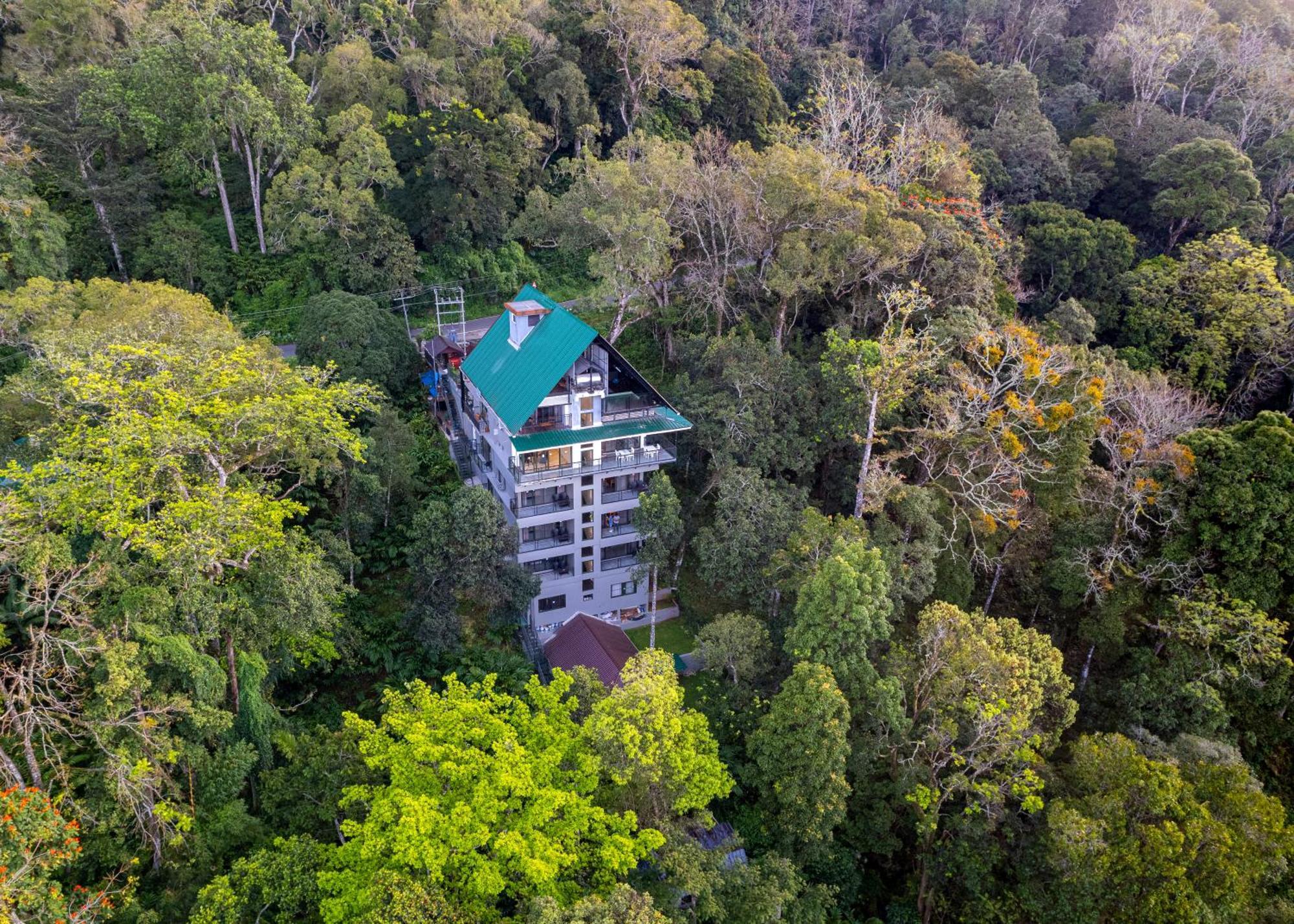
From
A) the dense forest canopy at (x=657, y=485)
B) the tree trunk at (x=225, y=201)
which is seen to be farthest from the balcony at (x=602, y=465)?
the tree trunk at (x=225, y=201)

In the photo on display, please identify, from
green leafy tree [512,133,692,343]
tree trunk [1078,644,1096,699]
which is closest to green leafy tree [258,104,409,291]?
green leafy tree [512,133,692,343]

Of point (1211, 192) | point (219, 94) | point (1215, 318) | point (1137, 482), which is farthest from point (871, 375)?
point (219, 94)

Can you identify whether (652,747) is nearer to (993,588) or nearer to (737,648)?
(737,648)

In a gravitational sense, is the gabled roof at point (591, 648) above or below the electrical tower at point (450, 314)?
below

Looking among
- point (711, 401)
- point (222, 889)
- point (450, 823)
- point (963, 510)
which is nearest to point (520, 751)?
point (450, 823)

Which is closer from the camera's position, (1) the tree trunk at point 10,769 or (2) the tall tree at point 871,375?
Answer: (1) the tree trunk at point 10,769

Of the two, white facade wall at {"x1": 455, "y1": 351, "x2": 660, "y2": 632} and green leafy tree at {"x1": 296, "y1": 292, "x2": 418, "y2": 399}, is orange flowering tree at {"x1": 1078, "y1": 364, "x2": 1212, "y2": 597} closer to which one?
white facade wall at {"x1": 455, "y1": 351, "x2": 660, "y2": 632}

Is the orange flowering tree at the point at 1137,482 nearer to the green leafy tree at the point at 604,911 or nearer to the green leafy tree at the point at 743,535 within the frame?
the green leafy tree at the point at 743,535
